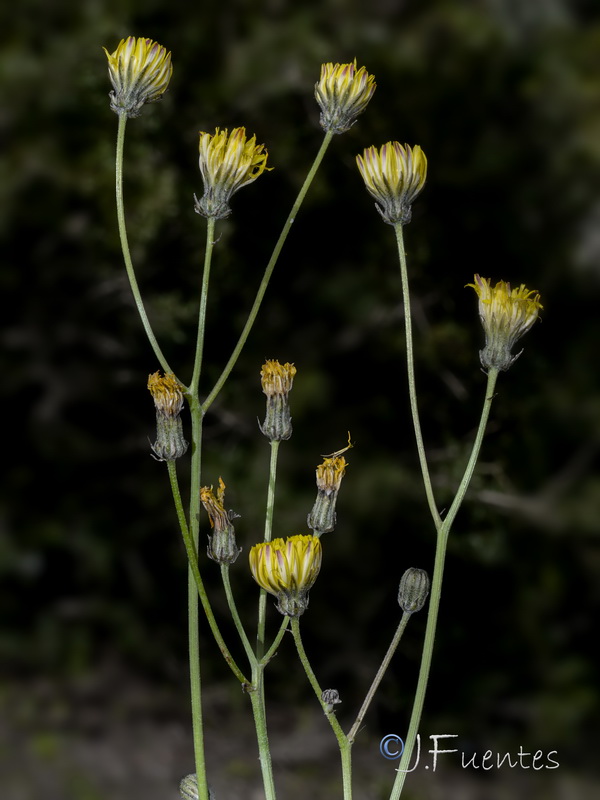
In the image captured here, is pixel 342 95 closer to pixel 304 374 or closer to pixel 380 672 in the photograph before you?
pixel 380 672

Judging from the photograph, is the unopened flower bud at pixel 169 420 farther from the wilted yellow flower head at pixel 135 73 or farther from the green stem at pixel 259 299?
the wilted yellow flower head at pixel 135 73

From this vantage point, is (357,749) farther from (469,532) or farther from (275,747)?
(469,532)

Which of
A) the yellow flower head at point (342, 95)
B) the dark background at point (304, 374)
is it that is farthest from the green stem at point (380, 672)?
the dark background at point (304, 374)

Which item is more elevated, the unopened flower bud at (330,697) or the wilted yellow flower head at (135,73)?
the wilted yellow flower head at (135,73)

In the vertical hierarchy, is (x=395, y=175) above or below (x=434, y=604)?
above

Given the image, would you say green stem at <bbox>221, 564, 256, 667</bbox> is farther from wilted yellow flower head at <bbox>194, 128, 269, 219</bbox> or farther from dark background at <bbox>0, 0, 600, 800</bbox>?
dark background at <bbox>0, 0, 600, 800</bbox>

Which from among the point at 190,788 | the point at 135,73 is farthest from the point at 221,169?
the point at 190,788

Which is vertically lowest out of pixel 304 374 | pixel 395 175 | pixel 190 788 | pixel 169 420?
pixel 190 788

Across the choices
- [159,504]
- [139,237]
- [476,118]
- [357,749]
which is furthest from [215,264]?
[357,749]
